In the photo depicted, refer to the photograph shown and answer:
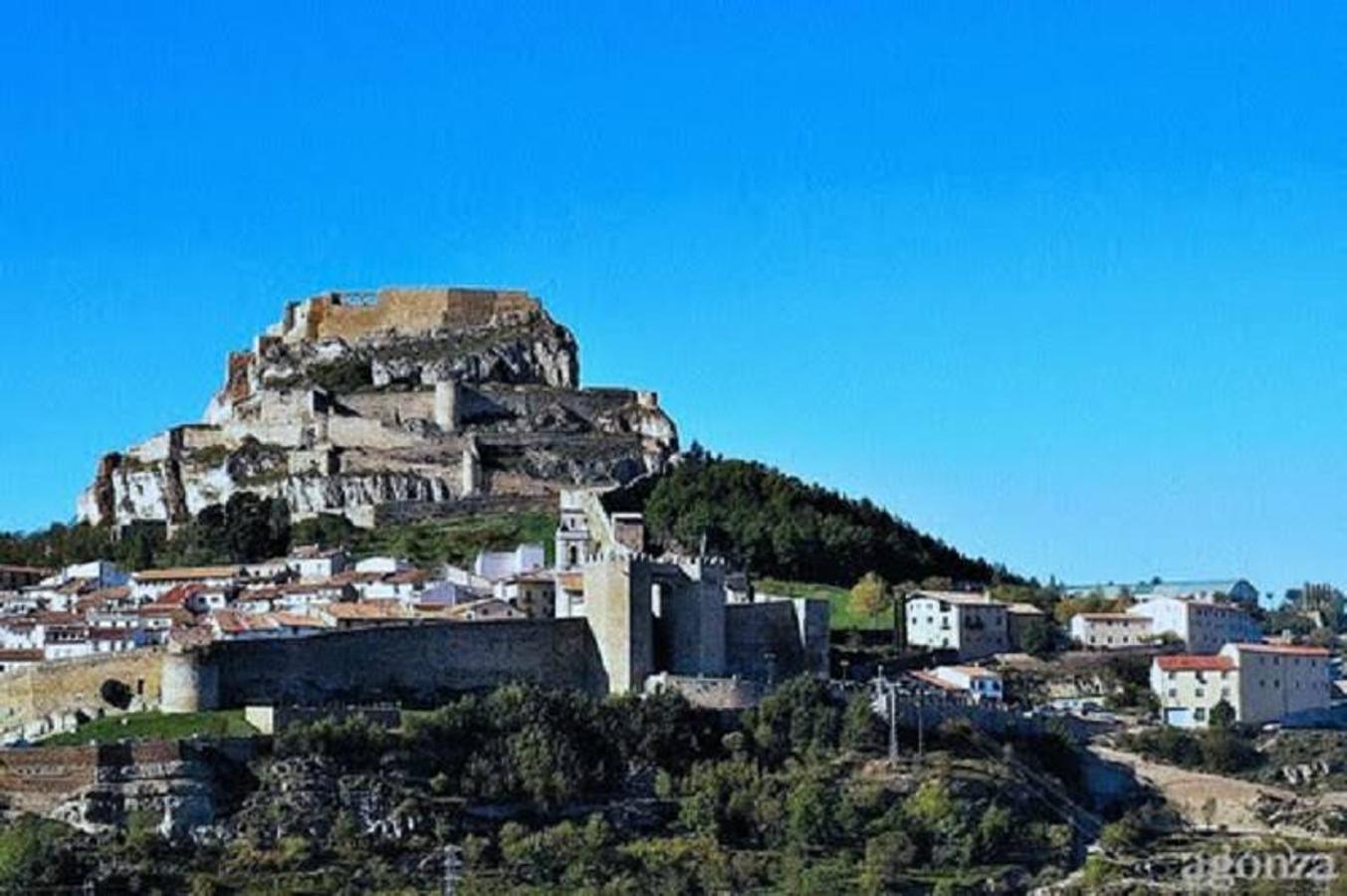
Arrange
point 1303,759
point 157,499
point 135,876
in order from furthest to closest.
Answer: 1. point 157,499
2. point 1303,759
3. point 135,876

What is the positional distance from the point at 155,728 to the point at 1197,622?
1144 inches

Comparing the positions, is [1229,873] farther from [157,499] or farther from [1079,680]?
[157,499]

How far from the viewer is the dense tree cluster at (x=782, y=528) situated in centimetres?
6325

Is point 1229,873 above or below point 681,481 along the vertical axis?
below

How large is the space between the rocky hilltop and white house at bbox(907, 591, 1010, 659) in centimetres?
995

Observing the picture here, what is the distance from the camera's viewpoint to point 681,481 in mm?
66062

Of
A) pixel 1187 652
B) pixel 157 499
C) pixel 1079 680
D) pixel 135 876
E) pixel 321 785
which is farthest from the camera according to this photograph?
pixel 157 499

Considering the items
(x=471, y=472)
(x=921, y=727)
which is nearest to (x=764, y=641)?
(x=921, y=727)

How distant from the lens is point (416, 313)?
77.4 metres

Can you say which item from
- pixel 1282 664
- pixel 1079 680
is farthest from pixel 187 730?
pixel 1282 664

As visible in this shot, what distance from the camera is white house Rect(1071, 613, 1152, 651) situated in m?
64.0

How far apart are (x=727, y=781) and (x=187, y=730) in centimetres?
867

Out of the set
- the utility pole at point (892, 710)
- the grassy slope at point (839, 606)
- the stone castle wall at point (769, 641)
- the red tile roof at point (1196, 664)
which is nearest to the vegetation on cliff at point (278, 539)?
the grassy slope at point (839, 606)

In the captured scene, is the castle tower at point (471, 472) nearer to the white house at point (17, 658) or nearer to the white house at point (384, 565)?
the white house at point (384, 565)
